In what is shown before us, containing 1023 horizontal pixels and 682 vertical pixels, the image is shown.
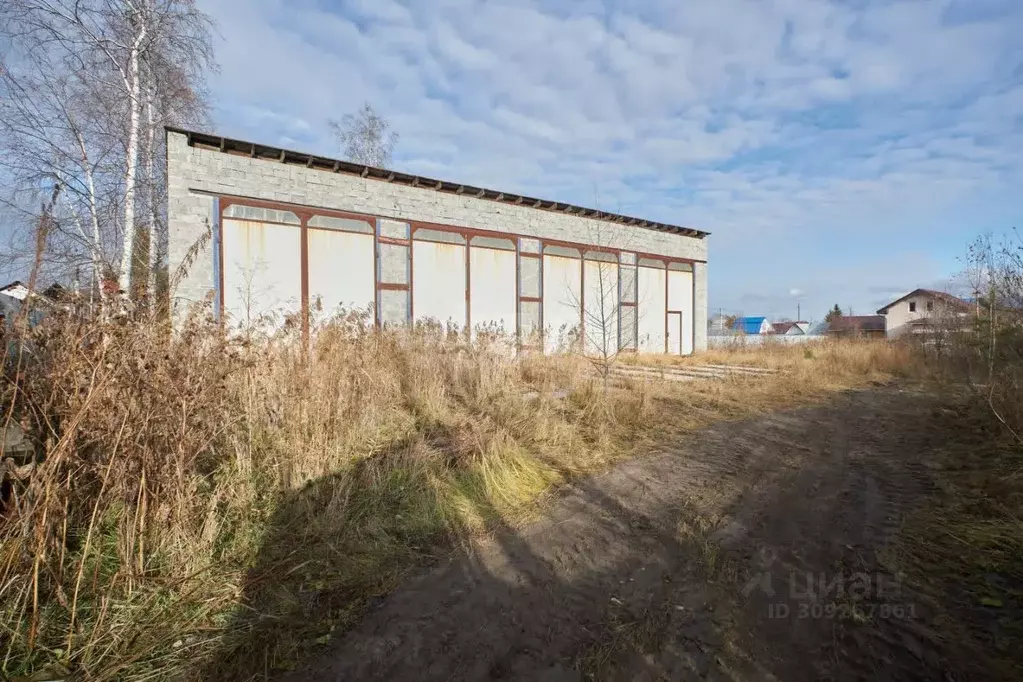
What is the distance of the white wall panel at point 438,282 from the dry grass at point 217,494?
8.12 metres

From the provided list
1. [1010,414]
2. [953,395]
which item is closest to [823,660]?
[1010,414]

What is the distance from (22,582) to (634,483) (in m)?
4.22

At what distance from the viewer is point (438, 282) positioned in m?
14.3

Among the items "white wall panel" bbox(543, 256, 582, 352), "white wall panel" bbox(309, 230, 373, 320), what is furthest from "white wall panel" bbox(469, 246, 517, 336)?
"white wall panel" bbox(309, 230, 373, 320)

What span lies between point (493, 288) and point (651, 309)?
798 cm

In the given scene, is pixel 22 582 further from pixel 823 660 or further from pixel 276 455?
pixel 823 660

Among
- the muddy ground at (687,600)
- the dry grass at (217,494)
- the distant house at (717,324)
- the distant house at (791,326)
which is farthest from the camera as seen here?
the distant house at (791,326)

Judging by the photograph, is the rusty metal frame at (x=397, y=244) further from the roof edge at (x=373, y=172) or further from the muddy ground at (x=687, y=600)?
the muddy ground at (x=687, y=600)

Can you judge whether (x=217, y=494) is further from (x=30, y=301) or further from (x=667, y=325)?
(x=667, y=325)

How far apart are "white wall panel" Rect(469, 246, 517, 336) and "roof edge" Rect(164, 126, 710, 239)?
5.86 ft

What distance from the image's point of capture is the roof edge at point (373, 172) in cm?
1062

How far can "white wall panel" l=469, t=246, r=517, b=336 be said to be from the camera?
15.1 metres

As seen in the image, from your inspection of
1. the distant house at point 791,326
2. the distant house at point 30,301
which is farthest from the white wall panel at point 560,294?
the distant house at point 791,326

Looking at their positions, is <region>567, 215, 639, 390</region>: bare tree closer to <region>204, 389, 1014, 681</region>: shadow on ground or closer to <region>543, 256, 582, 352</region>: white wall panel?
<region>543, 256, 582, 352</region>: white wall panel
